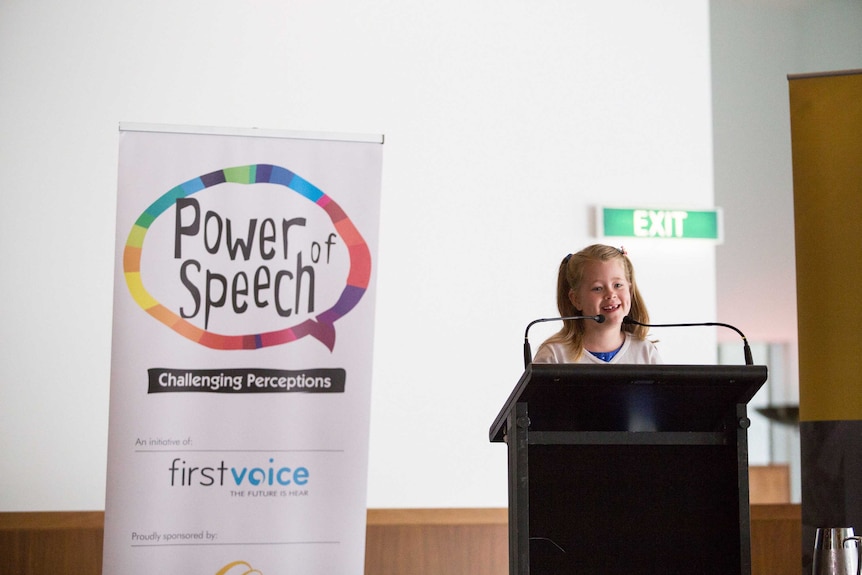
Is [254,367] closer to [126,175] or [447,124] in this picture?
[126,175]

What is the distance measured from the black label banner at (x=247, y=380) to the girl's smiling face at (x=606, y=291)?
82cm

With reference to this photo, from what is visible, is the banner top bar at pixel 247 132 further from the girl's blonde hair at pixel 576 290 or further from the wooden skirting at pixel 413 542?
the wooden skirting at pixel 413 542

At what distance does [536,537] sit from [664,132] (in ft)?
8.61

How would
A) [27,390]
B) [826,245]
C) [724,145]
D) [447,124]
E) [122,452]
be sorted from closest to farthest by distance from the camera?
[122,452]
[826,245]
[27,390]
[447,124]
[724,145]

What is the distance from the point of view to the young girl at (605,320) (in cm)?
249

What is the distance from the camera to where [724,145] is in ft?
14.5

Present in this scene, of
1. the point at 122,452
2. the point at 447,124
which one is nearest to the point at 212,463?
the point at 122,452

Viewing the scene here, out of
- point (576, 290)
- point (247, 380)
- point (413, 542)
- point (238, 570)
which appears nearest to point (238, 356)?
point (247, 380)

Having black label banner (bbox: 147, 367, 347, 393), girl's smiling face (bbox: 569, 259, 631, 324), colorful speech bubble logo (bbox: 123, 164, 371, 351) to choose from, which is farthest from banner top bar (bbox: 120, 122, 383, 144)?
girl's smiling face (bbox: 569, 259, 631, 324)

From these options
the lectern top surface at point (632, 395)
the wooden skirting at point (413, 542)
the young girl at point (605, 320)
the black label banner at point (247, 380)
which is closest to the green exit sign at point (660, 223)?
the wooden skirting at point (413, 542)

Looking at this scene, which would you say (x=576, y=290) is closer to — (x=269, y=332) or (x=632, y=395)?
(x=632, y=395)

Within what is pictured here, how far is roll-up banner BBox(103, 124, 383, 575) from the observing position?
2734 mm

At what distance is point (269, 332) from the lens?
2.80 m

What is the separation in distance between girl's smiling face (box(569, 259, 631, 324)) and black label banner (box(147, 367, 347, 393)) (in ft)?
2.70
